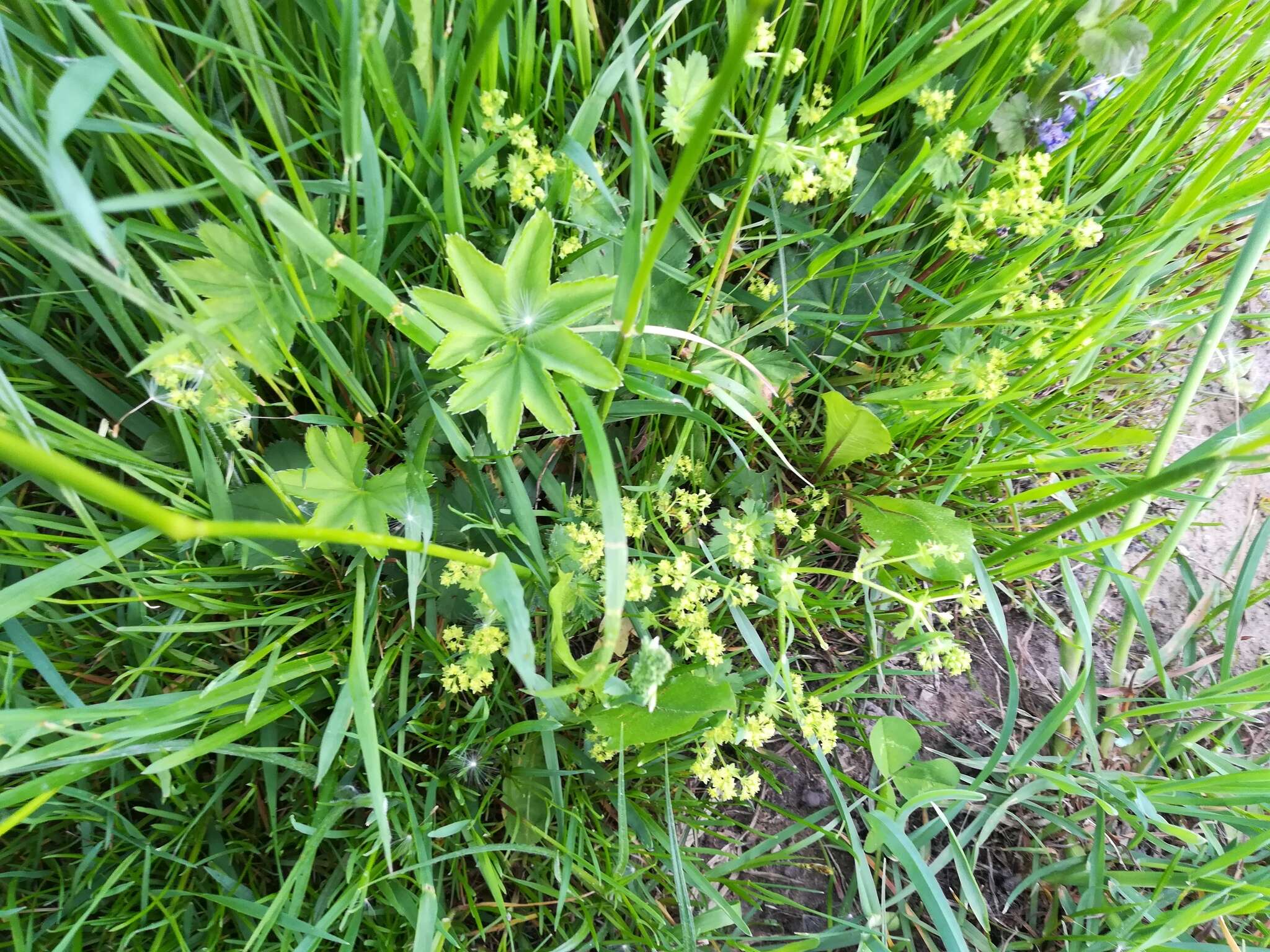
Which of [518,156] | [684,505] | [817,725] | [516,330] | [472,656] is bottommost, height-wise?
[817,725]

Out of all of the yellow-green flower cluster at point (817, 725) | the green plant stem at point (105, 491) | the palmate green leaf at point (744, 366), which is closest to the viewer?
the green plant stem at point (105, 491)

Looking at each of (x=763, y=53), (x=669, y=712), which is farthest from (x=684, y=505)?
(x=763, y=53)

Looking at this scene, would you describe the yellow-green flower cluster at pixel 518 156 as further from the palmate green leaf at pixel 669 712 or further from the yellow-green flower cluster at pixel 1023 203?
Result: the palmate green leaf at pixel 669 712

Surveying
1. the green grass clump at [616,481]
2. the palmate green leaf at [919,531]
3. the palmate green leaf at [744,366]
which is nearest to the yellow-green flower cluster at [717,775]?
the green grass clump at [616,481]

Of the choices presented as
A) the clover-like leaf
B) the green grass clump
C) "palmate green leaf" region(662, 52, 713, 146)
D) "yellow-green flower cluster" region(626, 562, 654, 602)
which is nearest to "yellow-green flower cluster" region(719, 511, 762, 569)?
the green grass clump

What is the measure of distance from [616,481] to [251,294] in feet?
2.34

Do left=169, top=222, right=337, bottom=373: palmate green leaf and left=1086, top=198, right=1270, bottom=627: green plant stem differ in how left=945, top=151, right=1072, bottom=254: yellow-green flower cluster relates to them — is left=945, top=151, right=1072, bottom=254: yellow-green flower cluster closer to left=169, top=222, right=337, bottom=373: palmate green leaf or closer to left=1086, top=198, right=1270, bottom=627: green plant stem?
left=1086, top=198, right=1270, bottom=627: green plant stem

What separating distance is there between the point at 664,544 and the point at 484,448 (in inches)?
19.0

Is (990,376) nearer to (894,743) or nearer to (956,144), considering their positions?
(956,144)

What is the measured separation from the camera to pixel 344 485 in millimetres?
1346

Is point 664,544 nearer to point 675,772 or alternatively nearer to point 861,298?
point 675,772

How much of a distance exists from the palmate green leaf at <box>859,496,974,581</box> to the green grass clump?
1 centimetres

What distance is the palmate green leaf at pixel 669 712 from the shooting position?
4.28ft

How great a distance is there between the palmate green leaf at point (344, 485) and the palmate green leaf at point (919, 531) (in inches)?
38.3
